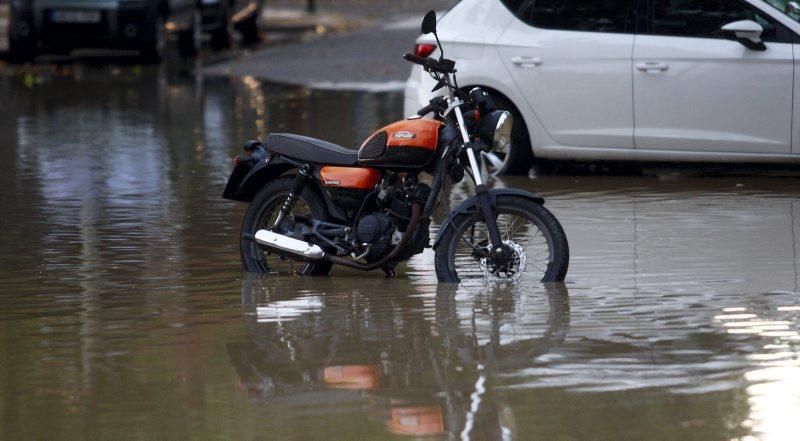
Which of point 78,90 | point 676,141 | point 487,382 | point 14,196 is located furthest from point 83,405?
point 78,90

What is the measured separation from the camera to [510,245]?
8.30 m

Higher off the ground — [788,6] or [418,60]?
[418,60]

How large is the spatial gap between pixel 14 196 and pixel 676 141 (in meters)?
4.64

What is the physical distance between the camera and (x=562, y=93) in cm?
1273

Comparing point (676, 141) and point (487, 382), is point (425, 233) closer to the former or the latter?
point (487, 382)

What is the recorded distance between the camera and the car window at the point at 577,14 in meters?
12.7

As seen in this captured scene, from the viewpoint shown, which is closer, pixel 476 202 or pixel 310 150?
pixel 476 202

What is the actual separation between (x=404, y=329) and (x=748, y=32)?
5.50 metres

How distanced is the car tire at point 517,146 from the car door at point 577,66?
0.20m

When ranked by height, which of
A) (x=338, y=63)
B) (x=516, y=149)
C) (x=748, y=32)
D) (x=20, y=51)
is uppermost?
(x=748, y=32)

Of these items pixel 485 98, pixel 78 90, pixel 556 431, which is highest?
pixel 485 98

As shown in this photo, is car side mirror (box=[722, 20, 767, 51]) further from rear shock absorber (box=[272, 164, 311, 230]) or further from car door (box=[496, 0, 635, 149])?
rear shock absorber (box=[272, 164, 311, 230])

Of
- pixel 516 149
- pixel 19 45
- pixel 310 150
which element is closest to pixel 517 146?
pixel 516 149

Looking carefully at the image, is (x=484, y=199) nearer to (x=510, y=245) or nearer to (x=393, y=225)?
(x=510, y=245)
